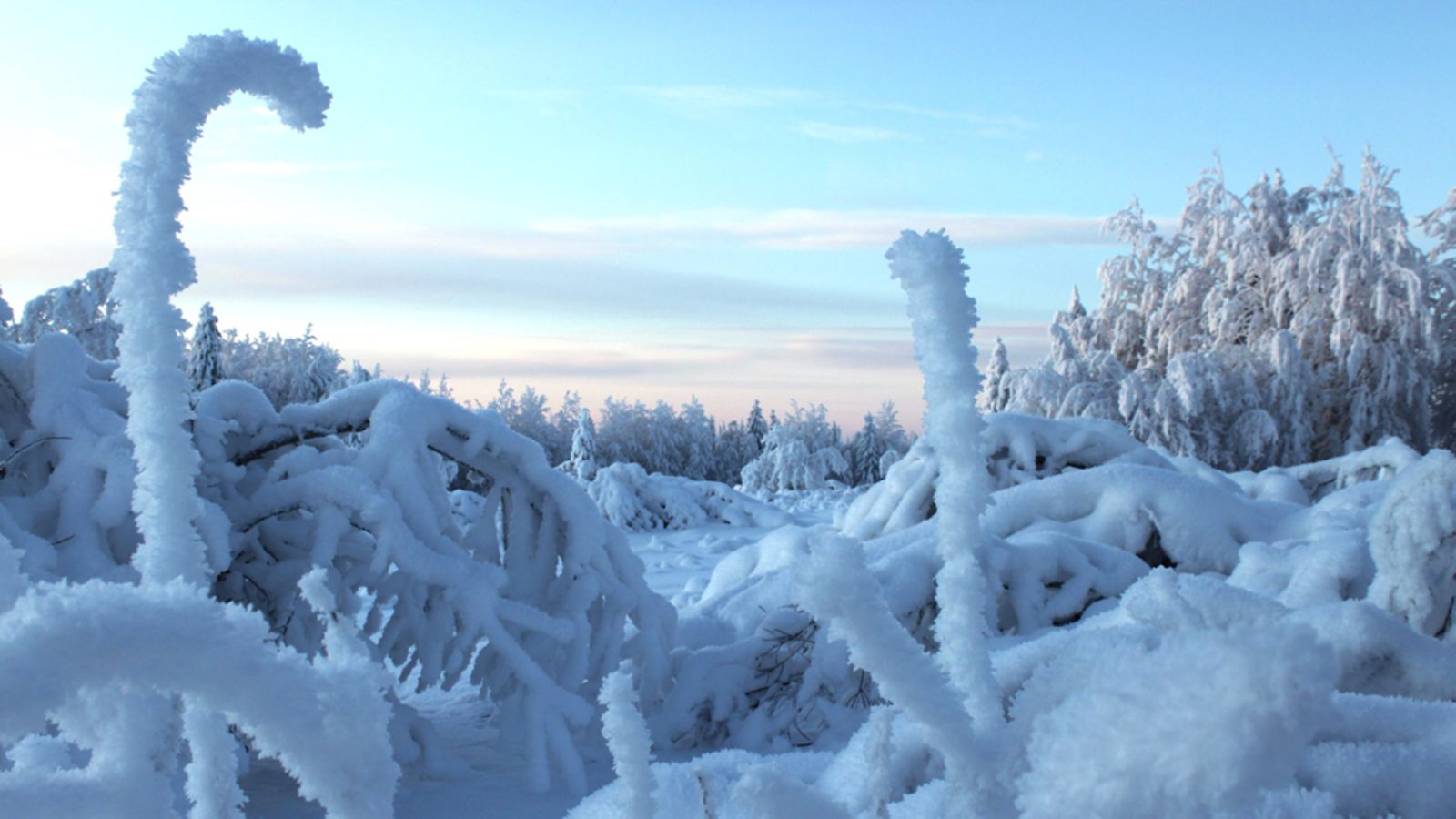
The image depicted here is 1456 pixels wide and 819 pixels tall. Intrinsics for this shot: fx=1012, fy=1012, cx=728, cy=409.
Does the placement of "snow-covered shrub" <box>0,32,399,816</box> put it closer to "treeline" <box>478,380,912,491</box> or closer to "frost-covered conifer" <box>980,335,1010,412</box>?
"frost-covered conifer" <box>980,335,1010,412</box>

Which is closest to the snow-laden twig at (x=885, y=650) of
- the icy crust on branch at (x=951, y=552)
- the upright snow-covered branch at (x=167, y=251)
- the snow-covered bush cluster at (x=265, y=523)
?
the icy crust on branch at (x=951, y=552)

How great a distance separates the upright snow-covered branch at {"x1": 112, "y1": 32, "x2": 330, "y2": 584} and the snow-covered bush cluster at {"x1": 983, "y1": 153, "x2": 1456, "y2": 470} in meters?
15.7

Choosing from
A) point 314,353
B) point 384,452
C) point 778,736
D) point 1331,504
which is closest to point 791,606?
point 778,736

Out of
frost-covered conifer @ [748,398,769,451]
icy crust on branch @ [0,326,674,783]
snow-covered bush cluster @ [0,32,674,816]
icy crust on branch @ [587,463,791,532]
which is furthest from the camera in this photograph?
frost-covered conifer @ [748,398,769,451]

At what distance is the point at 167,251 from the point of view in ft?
3.95

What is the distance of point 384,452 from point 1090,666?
3444 mm

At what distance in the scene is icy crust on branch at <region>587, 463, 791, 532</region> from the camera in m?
14.3

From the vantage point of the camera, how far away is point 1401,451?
862 centimetres

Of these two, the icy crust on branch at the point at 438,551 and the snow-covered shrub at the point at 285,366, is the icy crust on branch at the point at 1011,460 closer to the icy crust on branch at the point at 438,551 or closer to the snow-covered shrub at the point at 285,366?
the icy crust on branch at the point at 438,551

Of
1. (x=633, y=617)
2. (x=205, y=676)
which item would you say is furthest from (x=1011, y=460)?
(x=205, y=676)

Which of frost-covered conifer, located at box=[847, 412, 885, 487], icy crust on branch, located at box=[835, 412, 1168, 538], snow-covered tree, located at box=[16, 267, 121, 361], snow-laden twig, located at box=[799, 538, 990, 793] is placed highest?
snow-covered tree, located at box=[16, 267, 121, 361]

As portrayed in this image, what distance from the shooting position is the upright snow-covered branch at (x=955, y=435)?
879 mm

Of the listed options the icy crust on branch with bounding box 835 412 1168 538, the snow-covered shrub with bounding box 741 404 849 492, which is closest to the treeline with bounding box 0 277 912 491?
the snow-covered shrub with bounding box 741 404 849 492

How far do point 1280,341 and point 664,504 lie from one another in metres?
9.82
